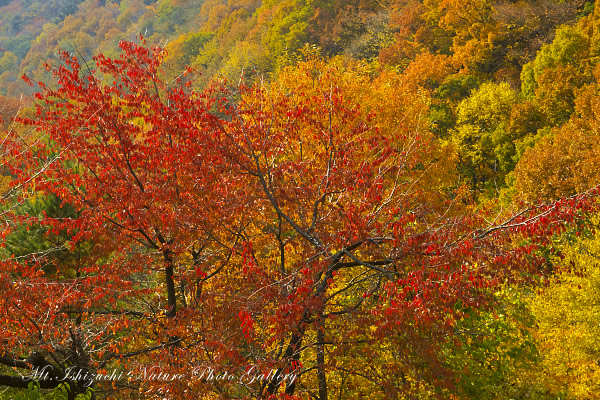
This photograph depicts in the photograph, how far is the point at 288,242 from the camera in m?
8.38

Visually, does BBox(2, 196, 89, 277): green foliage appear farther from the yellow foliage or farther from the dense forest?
the yellow foliage

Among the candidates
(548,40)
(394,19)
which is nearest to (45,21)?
(394,19)

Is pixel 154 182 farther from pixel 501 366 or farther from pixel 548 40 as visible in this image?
pixel 548 40

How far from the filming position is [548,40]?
3647 cm

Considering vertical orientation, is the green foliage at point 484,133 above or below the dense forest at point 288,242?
below

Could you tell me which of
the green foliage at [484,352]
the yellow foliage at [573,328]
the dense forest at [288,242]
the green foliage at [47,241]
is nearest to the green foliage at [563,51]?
the dense forest at [288,242]

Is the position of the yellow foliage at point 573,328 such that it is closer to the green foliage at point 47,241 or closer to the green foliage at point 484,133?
the green foliage at point 484,133

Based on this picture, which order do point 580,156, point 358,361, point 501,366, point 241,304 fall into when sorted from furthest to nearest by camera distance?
point 580,156 < point 501,366 < point 358,361 < point 241,304

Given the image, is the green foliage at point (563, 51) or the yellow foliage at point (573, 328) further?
the green foliage at point (563, 51)

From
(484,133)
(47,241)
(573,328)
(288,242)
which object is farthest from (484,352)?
(484,133)

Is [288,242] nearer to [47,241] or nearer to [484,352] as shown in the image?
[484,352]

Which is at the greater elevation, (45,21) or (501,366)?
(45,21)

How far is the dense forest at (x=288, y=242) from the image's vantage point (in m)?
6.90

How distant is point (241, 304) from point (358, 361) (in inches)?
152
